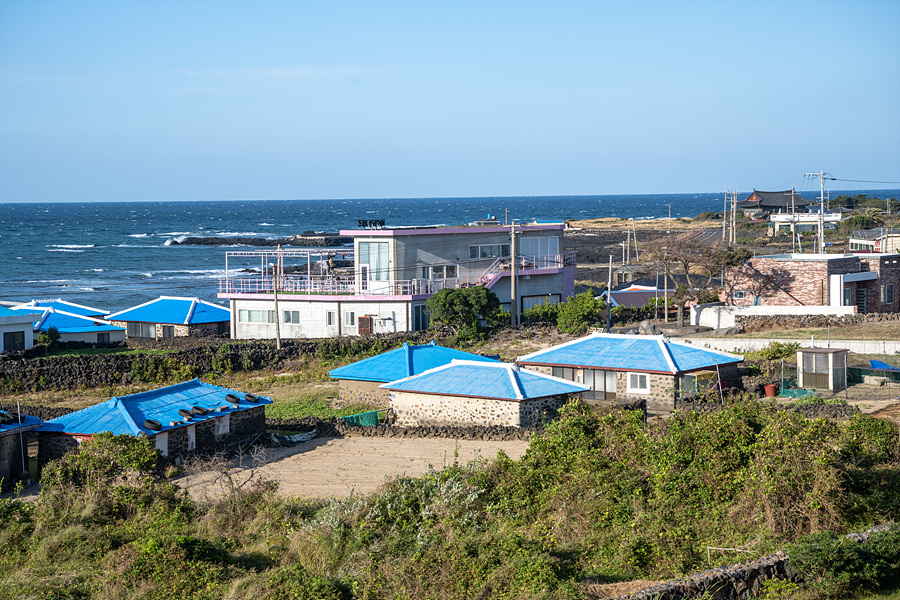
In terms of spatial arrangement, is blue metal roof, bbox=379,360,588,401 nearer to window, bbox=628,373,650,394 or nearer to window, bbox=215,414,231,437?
window, bbox=628,373,650,394

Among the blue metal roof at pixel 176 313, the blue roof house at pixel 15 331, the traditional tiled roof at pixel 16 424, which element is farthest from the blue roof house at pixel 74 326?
the traditional tiled roof at pixel 16 424

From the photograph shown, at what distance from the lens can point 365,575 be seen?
1353 cm

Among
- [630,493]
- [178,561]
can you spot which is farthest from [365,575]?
[630,493]

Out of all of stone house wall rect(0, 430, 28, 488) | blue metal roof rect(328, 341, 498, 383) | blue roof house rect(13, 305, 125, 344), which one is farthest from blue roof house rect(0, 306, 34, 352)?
stone house wall rect(0, 430, 28, 488)

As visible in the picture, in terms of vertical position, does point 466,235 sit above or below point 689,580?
above

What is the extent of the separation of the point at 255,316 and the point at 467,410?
21358mm

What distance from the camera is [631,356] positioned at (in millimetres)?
30000

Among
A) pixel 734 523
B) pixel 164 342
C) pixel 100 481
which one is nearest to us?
pixel 734 523

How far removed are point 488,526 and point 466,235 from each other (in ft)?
106

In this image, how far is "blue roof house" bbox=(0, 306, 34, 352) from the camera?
4241 centimetres

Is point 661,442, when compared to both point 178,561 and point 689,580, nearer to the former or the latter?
point 689,580

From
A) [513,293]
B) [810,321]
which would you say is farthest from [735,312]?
[513,293]

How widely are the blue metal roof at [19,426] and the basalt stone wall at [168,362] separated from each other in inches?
528

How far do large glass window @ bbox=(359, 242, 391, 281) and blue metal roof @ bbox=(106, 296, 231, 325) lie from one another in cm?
826
